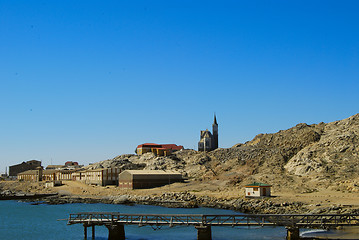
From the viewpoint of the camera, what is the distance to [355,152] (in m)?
99.3

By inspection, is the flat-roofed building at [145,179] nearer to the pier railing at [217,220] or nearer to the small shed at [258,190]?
the small shed at [258,190]

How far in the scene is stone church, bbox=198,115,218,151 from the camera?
181125mm

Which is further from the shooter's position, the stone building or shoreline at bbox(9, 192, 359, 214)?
the stone building

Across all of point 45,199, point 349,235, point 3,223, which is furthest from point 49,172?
point 349,235

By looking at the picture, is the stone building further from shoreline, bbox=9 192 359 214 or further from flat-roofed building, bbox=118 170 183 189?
flat-roofed building, bbox=118 170 183 189

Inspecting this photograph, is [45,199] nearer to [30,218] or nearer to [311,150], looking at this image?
[30,218]

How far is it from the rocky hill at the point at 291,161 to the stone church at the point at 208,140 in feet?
87.0

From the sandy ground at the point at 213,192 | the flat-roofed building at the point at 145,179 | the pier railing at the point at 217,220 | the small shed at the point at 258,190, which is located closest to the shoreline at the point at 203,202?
the small shed at the point at 258,190

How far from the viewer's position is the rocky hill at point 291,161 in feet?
→ 304

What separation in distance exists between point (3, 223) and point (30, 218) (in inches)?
220

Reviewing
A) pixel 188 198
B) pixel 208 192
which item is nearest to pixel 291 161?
pixel 208 192

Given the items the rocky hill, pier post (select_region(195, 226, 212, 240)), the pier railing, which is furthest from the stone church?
pier post (select_region(195, 226, 212, 240))

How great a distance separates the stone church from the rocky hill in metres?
26.5

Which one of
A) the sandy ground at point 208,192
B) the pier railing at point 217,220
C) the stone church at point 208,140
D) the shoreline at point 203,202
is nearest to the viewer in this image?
the pier railing at point 217,220
